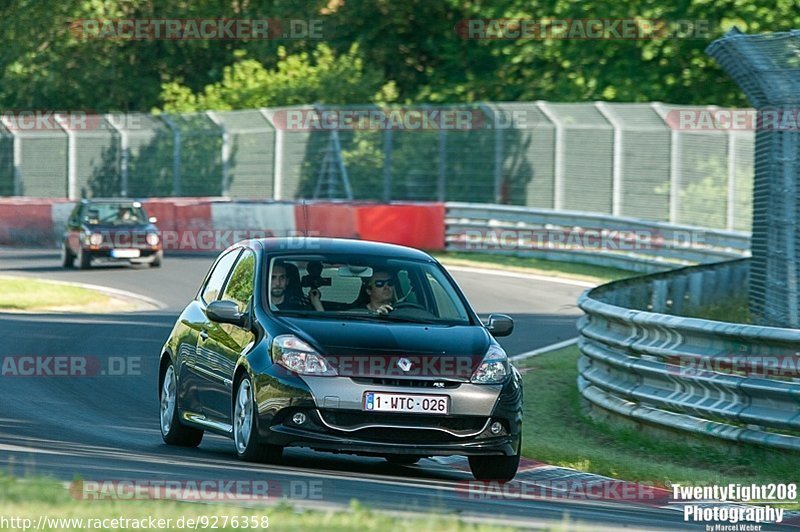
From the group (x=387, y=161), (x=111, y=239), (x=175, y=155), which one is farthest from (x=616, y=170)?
(x=175, y=155)

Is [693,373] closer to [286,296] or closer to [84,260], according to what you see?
[286,296]

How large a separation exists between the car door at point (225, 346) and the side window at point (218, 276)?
16 centimetres

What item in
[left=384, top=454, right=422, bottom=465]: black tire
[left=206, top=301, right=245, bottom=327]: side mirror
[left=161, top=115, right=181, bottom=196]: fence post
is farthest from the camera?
[left=161, top=115, right=181, bottom=196]: fence post

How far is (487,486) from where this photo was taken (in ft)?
34.0

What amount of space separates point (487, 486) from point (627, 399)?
3462mm

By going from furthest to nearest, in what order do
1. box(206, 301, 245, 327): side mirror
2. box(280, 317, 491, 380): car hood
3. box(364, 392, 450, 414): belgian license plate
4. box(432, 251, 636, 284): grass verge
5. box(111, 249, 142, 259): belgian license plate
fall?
box(111, 249, 142, 259): belgian license plate → box(432, 251, 636, 284): grass verge → box(206, 301, 245, 327): side mirror → box(280, 317, 491, 380): car hood → box(364, 392, 450, 414): belgian license plate

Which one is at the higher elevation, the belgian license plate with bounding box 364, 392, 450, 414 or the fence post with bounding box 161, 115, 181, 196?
the belgian license plate with bounding box 364, 392, 450, 414

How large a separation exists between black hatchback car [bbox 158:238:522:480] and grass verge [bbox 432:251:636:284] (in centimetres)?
1800

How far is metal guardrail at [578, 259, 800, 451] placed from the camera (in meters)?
11.5

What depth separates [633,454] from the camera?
1273cm

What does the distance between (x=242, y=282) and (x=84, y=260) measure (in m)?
21.5

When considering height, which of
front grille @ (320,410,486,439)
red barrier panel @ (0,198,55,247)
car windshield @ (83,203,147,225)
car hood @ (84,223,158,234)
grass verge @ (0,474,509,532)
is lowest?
red barrier panel @ (0,198,55,247)

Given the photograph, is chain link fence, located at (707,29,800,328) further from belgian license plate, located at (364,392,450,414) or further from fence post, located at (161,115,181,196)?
fence post, located at (161,115,181,196)

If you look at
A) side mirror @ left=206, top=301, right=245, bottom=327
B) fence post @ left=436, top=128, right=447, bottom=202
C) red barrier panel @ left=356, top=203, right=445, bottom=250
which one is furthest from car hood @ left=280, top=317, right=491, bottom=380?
fence post @ left=436, top=128, right=447, bottom=202
